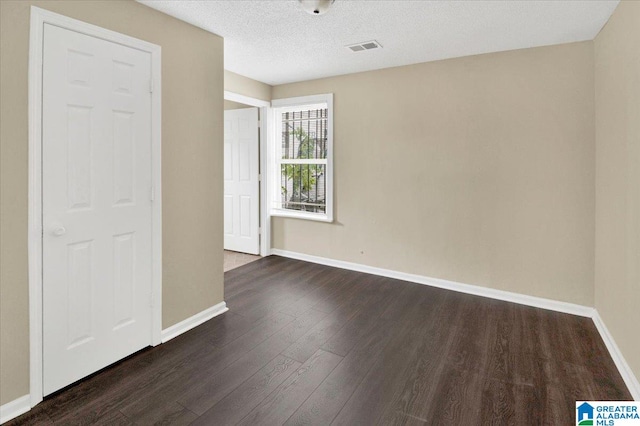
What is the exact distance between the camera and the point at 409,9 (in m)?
2.55

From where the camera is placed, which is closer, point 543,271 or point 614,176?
point 614,176

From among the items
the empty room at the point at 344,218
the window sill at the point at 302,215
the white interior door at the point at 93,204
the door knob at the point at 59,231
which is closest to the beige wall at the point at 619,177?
the empty room at the point at 344,218

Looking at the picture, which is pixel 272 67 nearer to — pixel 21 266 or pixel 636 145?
pixel 21 266

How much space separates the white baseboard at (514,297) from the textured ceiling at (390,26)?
2.40m

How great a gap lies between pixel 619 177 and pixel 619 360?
4.07 feet

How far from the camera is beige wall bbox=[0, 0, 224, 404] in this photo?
1.83 meters

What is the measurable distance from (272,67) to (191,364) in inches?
127

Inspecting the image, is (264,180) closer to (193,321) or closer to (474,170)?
(193,321)

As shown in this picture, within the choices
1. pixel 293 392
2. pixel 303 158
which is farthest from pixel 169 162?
pixel 303 158

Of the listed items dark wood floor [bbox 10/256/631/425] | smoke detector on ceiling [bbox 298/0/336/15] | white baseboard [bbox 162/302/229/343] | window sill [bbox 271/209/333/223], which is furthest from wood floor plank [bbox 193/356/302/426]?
window sill [bbox 271/209/333/223]

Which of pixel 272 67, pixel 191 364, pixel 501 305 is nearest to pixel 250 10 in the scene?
pixel 272 67

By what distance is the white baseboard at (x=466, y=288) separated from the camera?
3.25 metres

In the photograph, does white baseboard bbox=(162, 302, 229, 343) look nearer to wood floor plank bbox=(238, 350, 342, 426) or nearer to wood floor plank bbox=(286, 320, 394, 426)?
wood floor plank bbox=(238, 350, 342, 426)

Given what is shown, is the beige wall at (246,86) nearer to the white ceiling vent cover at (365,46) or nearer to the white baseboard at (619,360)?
the white ceiling vent cover at (365,46)
